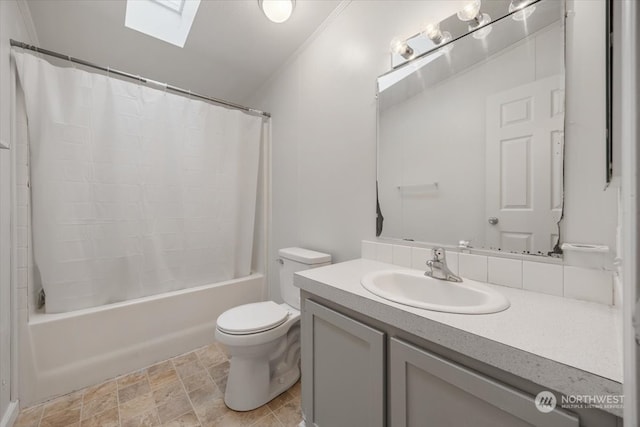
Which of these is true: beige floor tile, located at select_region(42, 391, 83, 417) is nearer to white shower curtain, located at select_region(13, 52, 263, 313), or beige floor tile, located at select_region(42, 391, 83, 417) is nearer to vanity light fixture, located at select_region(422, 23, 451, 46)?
white shower curtain, located at select_region(13, 52, 263, 313)

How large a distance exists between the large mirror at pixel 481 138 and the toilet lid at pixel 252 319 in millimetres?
800

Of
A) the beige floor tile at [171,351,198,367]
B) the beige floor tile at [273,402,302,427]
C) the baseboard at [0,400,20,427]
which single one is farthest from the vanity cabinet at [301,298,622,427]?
the baseboard at [0,400,20,427]

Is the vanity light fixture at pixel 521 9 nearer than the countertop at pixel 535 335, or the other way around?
the countertop at pixel 535 335

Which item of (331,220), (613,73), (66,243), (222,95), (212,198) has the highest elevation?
(222,95)

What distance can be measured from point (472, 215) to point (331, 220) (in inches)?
34.5

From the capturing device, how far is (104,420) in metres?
1.28

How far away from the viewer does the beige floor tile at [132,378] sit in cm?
157

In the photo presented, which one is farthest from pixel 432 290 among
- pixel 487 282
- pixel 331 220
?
pixel 331 220

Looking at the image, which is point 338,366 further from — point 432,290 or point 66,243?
point 66,243

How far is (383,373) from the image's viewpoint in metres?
0.82

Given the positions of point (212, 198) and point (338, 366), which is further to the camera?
point (212, 198)

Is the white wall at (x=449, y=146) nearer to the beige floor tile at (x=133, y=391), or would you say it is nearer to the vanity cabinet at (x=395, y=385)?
the vanity cabinet at (x=395, y=385)

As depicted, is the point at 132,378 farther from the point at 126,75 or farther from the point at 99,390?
the point at 126,75

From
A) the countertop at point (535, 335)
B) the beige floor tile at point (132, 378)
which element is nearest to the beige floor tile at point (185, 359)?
the beige floor tile at point (132, 378)
